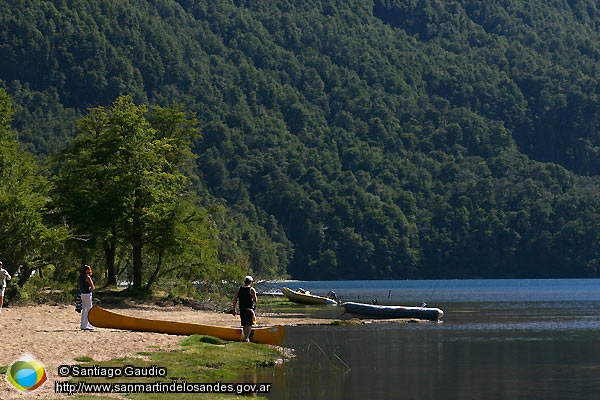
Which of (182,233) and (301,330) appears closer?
(301,330)

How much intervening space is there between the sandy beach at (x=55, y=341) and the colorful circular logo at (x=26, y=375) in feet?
0.44

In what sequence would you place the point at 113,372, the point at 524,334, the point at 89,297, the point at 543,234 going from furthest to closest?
the point at 543,234 → the point at 524,334 → the point at 89,297 → the point at 113,372

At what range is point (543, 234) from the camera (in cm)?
19525

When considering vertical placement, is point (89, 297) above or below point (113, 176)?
below

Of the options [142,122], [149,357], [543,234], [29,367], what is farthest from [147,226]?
[543,234]

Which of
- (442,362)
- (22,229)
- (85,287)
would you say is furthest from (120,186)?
(442,362)

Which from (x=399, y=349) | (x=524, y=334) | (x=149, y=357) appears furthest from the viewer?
(x=524, y=334)

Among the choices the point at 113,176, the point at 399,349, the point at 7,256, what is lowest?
the point at 399,349

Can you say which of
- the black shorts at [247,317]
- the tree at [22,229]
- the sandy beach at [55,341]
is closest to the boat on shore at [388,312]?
the tree at [22,229]

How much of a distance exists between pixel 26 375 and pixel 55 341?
748 centimetres

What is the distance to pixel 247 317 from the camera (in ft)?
108

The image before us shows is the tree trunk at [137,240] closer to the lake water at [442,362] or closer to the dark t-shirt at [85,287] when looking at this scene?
the lake water at [442,362]

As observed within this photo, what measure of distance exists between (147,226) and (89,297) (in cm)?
2154

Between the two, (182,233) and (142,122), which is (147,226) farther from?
(142,122)
